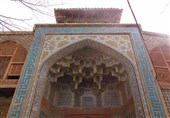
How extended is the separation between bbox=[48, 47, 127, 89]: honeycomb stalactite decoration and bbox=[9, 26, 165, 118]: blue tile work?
0.84m

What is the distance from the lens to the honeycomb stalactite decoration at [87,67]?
20.2 ft

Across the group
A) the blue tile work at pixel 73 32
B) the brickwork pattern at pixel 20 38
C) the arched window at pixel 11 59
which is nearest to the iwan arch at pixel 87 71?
the blue tile work at pixel 73 32

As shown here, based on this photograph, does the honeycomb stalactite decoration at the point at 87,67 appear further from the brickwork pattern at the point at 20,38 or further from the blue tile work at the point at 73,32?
the brickwork pattern at the point at 20,38

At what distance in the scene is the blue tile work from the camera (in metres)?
4.51

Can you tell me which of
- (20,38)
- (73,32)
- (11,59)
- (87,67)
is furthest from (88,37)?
(11,59)

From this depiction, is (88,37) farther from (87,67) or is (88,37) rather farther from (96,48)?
(87,67)

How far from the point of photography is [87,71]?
270 inches

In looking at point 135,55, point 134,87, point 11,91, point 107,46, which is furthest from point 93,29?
point 11,91

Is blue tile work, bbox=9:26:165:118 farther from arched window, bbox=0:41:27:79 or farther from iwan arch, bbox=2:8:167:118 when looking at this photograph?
arched window, bbox=0:41:27:79

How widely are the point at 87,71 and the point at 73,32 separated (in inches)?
65.7

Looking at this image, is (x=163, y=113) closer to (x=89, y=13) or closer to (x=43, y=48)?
(x=43, y=48)

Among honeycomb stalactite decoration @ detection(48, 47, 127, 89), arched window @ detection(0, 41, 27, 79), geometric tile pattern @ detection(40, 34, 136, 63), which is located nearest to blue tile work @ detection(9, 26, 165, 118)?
geometric tile pattern @ detection(40, 34, 136, 63)

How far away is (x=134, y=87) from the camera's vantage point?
498 centimetres

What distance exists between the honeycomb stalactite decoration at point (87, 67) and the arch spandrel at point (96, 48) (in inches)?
9.6
